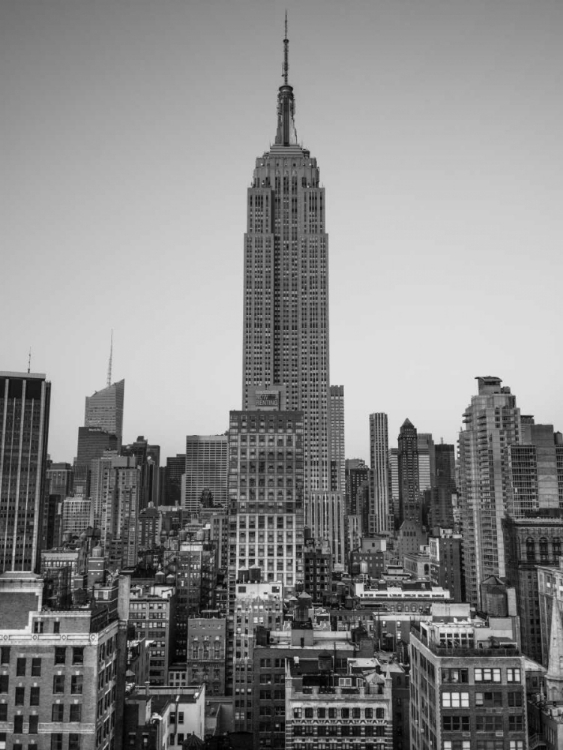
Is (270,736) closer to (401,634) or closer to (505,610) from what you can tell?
(505,610)

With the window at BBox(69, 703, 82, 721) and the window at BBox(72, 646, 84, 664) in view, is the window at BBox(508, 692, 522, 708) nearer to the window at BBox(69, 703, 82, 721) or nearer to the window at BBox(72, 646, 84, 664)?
the window at BBox(69, 703, 82, 721)

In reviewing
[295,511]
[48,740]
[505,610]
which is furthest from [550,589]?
[48,740]

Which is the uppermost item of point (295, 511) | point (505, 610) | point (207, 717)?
point (295, 511)

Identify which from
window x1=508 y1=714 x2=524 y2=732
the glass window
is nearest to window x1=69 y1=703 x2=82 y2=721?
the glass window

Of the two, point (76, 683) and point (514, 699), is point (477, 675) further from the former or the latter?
point (76, 683)

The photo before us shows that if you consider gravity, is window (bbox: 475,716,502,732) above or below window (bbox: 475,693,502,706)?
below

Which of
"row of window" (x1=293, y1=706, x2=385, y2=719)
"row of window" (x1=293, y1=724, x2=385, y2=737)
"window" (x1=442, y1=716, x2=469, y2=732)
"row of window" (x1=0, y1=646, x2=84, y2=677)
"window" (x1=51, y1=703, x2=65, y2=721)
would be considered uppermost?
"row of window" (x1=0, y1=646, x2=84, y2=677)
